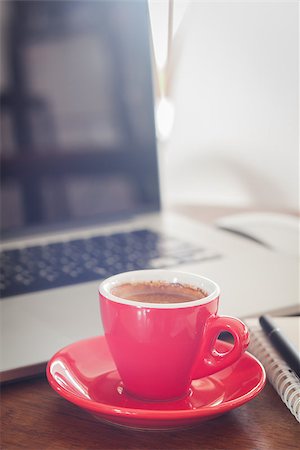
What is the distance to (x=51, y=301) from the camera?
0.52 metres

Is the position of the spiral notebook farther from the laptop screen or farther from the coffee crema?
the laptop screen

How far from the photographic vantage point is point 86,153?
32.4 inches

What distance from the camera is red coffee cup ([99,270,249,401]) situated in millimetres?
335

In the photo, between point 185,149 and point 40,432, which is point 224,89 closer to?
point 185,149

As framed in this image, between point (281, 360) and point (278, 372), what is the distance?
0.04 feet

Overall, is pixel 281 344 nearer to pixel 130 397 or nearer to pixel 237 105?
pixel 130 397

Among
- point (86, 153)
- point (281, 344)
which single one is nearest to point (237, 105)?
point (86, 153)

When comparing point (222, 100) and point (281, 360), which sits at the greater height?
point (222, 100)

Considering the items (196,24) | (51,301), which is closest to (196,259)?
(51,301)

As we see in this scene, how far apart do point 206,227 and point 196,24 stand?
0.28m

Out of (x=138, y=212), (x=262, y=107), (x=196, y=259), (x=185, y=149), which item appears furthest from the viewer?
(x=185, y=149)

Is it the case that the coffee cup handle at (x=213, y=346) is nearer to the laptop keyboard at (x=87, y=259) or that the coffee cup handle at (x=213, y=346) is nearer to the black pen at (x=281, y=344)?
the black pen at (x=281, y=344)

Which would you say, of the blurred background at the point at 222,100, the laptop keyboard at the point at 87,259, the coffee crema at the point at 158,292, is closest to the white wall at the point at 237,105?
the blurred background at the point at 222,100

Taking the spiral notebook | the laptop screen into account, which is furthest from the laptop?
the spiral notebook
